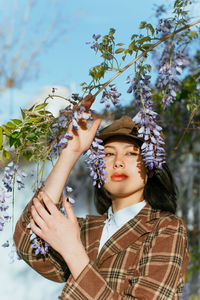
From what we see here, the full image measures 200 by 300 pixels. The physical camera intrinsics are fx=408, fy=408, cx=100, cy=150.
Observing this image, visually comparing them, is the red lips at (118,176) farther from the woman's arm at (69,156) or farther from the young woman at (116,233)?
the woman's arm at (69,156)

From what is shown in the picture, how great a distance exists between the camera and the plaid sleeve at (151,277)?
111cm

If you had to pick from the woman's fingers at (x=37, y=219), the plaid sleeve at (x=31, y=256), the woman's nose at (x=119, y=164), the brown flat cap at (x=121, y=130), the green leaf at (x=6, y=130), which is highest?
the brown flat cap at (x=121, y=130)

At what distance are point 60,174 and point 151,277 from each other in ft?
1.28

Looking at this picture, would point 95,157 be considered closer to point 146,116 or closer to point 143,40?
point 146,116

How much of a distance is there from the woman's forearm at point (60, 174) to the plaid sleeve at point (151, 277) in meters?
0.23

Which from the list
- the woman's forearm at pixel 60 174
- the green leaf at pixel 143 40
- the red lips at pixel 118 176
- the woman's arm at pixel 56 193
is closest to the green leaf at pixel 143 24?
the green leaf at pixel 143 40

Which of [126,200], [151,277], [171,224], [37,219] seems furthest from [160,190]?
[37,219]

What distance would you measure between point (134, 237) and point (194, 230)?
2.70 m

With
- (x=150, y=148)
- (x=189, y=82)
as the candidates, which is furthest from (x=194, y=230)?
(x=150, y=148)

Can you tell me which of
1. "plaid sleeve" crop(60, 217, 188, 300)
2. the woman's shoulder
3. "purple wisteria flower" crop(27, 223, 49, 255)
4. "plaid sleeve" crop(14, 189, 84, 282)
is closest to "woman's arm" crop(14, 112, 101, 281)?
"plaid sleeve" crop(14, 189, 84, 282)

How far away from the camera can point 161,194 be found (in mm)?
1490

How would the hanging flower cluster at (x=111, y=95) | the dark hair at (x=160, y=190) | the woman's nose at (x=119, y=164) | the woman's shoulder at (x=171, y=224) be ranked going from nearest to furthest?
the hanging flower cluster at (x=111, y=95) < the woman's shoulder at (x=171, y=224) < the woman's nose at (x=119, y=164) < the dark hair at (x=160, y=190)

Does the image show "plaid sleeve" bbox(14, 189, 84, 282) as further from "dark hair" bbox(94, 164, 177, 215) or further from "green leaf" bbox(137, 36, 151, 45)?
"green leaf" bbox(137, 36, 151, 45)

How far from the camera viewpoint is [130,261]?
4.15 feet
